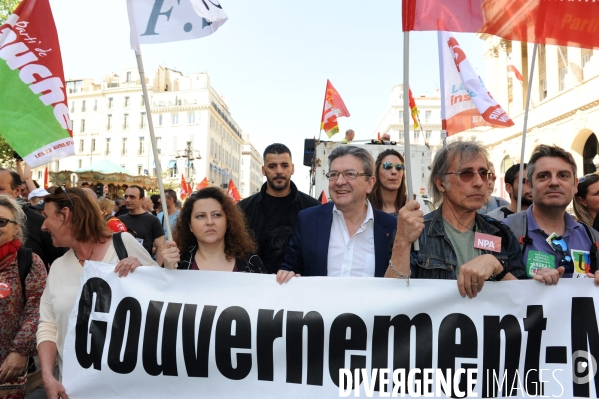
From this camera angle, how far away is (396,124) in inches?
3265

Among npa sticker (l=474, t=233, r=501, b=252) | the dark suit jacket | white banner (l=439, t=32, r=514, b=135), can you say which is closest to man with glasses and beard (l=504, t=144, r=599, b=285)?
npa sticker (l=474, t=233, r=501, b=252)

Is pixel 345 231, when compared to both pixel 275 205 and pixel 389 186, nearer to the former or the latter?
pixel 275 205

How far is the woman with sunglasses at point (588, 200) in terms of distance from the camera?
403 centimetres

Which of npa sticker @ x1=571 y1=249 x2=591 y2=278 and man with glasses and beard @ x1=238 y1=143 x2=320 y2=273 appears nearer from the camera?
npa sticker @ x1=571 y1=249 x2=591 y2=278

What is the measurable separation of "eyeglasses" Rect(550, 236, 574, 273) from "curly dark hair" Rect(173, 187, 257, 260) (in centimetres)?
184

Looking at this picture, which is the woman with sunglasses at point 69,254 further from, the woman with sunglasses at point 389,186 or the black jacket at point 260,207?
the woman with sunglasses at point 389,186

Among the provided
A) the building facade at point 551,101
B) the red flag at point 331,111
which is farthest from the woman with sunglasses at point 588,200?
the building facade at point 551,101

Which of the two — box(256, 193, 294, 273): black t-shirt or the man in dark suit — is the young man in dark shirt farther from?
the man in dark suit

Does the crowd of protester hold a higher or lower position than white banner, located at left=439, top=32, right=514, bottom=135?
lower

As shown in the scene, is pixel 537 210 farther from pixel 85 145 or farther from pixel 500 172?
pixel 85 145

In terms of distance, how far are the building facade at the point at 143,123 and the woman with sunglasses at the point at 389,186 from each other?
6770 cm

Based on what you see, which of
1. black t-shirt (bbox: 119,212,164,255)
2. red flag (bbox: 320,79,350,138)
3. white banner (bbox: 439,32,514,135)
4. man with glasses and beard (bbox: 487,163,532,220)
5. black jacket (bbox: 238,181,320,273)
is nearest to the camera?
black jacket (bbox: 238,181,320,273)

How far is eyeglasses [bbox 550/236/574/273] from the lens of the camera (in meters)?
2.80

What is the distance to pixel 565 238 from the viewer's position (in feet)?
9.49
